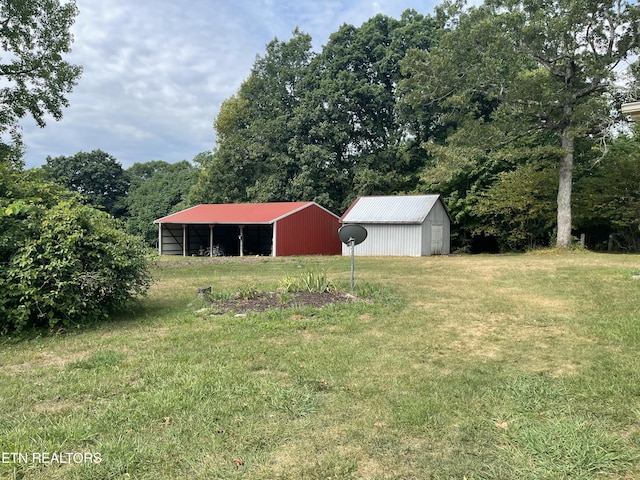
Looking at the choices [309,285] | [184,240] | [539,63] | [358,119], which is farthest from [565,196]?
[184,240]

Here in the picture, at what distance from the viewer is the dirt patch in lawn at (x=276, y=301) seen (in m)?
7.14

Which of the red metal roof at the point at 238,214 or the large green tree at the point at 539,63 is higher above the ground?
the large green tree at the point at 539,63

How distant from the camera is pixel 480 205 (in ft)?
77.7

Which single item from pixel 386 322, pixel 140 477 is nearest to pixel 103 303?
pixel 386 322

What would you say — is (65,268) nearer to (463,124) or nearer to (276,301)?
(276,301)

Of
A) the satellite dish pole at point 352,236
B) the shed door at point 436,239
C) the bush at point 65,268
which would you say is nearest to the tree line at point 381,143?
the bush at point 65,268

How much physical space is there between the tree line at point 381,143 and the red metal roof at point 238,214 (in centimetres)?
449

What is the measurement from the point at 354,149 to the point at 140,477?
33.7 meters

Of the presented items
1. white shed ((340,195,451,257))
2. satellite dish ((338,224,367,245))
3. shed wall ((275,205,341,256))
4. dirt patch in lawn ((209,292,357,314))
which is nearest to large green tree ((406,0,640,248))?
white shed ((340,195,451,257))

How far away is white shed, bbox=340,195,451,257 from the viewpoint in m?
21.7

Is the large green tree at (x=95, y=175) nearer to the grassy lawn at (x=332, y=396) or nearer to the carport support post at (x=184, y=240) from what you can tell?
the carport support post at (x=184, y=240)

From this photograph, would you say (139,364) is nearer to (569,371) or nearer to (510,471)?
(510,471)

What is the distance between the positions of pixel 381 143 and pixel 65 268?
102 feet

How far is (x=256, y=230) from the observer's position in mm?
29641
